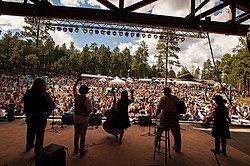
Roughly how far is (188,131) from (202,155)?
172 centimetres

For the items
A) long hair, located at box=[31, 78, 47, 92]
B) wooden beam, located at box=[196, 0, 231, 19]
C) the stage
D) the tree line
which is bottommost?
the stage

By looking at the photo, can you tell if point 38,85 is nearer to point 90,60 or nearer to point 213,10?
point 213,10

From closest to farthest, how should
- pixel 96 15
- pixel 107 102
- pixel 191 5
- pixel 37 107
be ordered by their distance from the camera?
pixel 37 107, pixel 96 15, pixel 191 5, pixel 107 102

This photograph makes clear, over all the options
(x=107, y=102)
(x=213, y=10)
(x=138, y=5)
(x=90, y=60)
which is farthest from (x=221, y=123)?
(x=90, y=60)

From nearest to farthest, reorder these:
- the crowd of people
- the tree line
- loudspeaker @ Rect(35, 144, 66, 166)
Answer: loudspeaker @ Rect(35, 144, 66, 166)
the crowd of people
the tree line

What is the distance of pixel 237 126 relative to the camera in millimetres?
5816

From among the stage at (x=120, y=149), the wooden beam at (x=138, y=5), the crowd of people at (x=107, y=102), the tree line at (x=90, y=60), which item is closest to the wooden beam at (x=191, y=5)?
the wooden beam at (x=138, y=5)

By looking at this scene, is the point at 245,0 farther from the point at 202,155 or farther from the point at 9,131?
the point at 9,131

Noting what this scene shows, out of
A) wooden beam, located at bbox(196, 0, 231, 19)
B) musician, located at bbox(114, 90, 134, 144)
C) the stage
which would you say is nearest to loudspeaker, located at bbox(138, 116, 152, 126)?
the stage

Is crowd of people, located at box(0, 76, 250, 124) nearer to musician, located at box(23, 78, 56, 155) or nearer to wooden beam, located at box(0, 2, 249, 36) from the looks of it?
musician, located at box(23, 78, 56, 155)

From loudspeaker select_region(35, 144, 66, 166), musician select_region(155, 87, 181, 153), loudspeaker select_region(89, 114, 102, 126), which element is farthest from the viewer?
loudspeaker select_region(89, 114, 102, 126)

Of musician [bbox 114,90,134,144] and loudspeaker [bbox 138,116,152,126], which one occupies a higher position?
musician [bbox 114,90,134,144]

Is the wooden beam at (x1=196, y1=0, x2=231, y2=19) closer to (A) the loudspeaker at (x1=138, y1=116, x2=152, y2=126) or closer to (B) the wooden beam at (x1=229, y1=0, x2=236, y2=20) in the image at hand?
(B) the wooden beam at (x1=229, y1=0, x2=236, y2=20)

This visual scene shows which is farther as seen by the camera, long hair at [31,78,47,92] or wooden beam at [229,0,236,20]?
wooden beam at [229,0,236,20]
